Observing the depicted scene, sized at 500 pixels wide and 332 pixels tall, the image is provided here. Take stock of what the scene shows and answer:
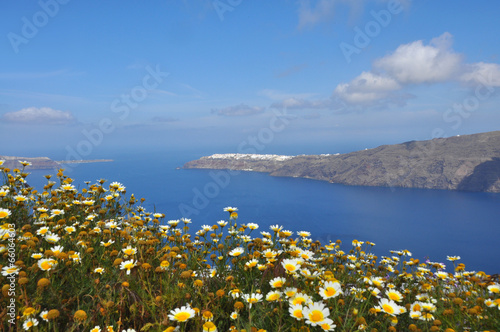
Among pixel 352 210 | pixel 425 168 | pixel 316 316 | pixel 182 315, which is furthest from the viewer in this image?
pixel 425 168

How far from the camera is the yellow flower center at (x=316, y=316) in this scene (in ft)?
6.29

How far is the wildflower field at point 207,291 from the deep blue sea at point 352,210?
230 feet

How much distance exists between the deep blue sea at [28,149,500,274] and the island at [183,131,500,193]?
1110cm

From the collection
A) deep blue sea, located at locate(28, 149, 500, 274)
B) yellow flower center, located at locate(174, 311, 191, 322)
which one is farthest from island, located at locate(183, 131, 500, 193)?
yellow flower center, located at locate(174, 311, 191, 322)

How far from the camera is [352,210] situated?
380 feet

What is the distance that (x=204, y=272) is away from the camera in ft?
11.2

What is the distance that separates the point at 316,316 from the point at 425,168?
19775 centimetres

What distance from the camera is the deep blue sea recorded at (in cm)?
8319

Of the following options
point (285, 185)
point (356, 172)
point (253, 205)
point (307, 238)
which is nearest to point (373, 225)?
point (253, 205)

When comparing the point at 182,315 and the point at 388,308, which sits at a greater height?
the point at 182,315

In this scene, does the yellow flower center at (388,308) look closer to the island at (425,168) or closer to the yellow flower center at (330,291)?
the yellow flower center at (330,291)

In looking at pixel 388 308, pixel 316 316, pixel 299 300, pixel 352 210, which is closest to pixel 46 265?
pixel 299 300

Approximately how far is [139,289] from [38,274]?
3.62 feet

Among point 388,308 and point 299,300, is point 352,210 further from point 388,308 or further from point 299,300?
point 299,300
